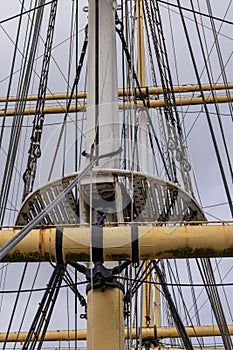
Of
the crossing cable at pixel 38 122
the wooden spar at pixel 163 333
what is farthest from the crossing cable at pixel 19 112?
the wooden spar at pixel 163 333

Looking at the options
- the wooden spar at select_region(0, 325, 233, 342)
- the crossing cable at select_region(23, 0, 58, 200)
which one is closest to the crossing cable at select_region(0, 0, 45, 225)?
the crossing cable at select_region(23, 0, 58, 200)

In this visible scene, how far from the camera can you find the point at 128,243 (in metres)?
3.96

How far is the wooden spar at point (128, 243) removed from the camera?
3920 millimetres

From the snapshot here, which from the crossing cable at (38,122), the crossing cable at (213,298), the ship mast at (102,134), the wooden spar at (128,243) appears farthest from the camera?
the crossing cable at (213,298)

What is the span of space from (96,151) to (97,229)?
0.70 m

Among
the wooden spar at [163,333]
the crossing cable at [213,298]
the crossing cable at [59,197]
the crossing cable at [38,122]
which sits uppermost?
the wooden spar at [163,333]

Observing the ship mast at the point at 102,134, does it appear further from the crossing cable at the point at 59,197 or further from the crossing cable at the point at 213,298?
the crossing cable at the point at 213,298

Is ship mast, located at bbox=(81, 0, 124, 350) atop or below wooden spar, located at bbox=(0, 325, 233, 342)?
below

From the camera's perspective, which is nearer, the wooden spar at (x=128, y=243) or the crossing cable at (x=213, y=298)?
the wooden spar at (x=128, y=243)

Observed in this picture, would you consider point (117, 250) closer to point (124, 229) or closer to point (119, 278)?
point (124, 229)

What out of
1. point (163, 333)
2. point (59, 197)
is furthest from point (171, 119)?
point (163, 333)

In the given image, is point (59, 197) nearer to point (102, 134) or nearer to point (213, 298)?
point (102, 134)

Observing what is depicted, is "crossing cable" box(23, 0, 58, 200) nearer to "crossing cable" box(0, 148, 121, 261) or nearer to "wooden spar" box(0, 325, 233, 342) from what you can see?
"crossing cable" box(0, 148, 121, 261)

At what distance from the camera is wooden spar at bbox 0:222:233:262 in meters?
3.92
